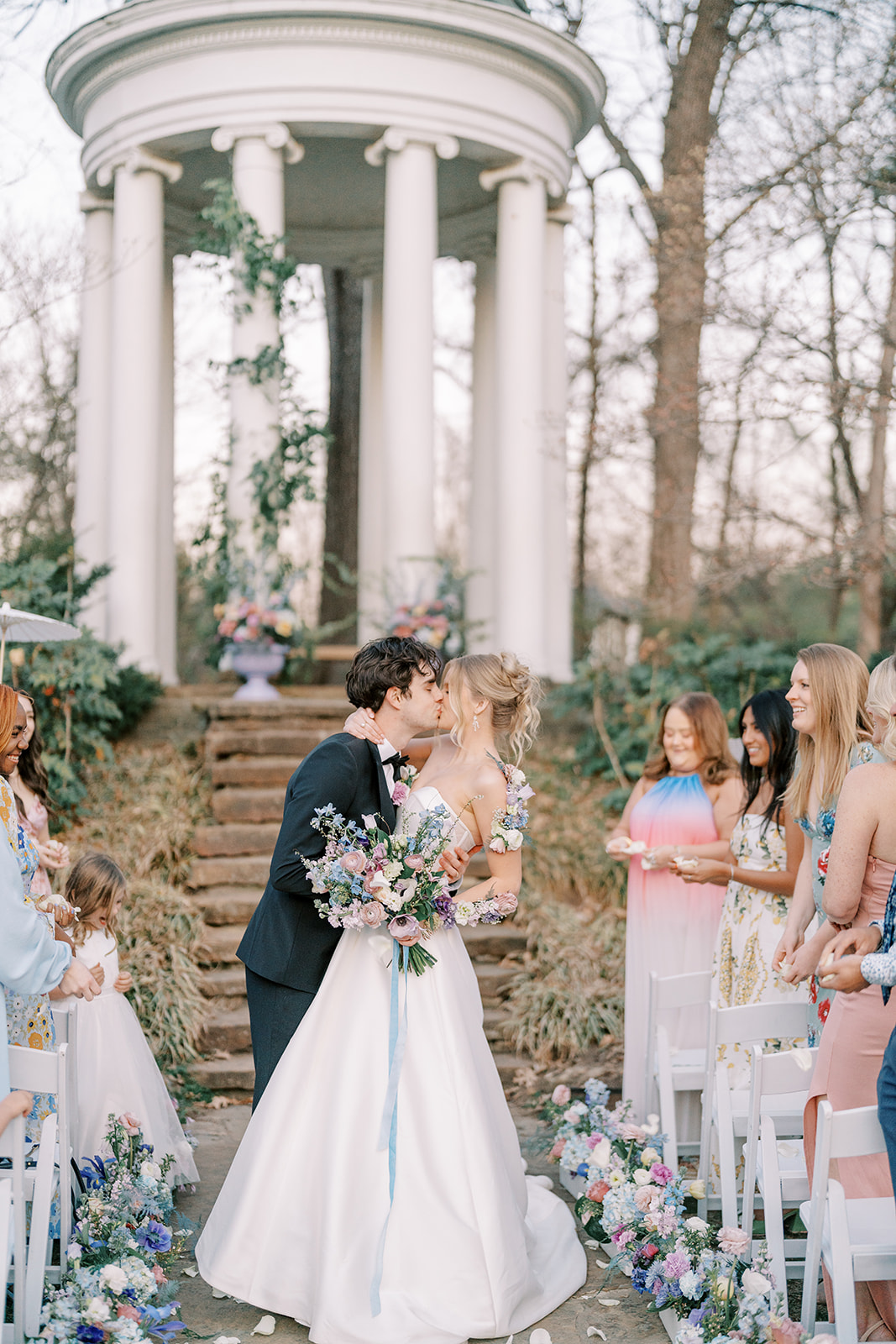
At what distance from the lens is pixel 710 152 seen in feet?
33.7

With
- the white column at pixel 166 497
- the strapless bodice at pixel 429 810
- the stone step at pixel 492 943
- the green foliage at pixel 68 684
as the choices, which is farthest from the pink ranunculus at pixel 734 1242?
the white column at pixel 166 497

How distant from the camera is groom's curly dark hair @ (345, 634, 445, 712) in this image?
13.8 ft

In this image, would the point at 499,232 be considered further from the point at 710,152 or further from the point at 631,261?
the point at 631,261

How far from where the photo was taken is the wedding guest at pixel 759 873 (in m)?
5.21

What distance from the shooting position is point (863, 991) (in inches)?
145

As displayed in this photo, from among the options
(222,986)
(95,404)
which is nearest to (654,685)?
(222,986)

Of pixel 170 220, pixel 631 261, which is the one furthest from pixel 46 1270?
pixel 631 261

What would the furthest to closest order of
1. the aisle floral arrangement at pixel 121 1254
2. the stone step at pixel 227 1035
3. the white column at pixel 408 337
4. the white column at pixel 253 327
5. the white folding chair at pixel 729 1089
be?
the white column at pixel 408 337
the white column at pixel 253 327
the stone step at pixel 227 1035
the white folding chair at pixel 729 1089
the aisle floral arrangement at pixel 121 1254

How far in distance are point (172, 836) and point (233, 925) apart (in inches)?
38.2

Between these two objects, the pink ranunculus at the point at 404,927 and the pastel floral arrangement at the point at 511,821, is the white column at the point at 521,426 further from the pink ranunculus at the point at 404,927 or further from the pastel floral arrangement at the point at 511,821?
the pink ranunculus at the point at 404,927

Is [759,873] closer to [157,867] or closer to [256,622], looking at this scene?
[157,867]

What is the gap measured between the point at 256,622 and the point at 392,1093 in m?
6.83

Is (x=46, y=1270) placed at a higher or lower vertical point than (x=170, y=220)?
lower

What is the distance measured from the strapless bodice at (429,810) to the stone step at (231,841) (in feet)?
13.8
